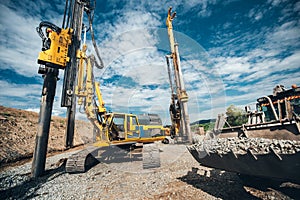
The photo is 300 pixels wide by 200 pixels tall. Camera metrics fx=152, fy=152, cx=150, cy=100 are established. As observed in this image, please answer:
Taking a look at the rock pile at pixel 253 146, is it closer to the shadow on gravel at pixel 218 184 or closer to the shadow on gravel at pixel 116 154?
the shadow on gravel at pixel 218 184

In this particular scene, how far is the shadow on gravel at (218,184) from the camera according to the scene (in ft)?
10.9

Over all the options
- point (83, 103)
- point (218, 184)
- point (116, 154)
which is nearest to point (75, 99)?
point (83, 103)

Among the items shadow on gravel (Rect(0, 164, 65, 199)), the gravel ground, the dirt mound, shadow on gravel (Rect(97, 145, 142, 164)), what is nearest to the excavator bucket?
the gravel ground

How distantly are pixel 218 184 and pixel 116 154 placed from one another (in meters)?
→ 5.27

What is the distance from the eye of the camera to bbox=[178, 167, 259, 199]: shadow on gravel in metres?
3.32

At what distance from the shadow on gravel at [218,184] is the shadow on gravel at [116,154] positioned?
11.0 ft

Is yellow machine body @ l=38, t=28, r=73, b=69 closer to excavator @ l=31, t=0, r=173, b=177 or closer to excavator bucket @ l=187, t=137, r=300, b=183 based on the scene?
excavator @ l=31, t=0, r=173, b=177

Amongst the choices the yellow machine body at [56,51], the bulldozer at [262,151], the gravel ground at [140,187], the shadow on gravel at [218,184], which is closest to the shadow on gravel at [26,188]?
the gravel ground at [140,187]

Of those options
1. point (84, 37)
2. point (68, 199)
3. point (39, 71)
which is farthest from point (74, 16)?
point (68, 199)

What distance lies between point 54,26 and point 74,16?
4.75ft

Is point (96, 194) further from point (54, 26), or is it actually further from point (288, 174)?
point (54, 26)

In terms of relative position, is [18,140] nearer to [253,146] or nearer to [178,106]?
[178,106]

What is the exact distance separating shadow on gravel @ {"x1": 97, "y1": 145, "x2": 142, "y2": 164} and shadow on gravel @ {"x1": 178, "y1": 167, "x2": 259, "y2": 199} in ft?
11.0

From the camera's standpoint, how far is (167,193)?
3625 millimetres
